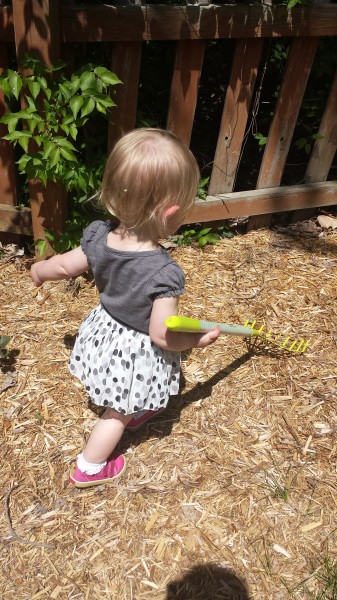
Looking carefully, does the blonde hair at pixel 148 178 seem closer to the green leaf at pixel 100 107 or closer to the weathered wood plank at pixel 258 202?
the green leaf at pixel 100 107

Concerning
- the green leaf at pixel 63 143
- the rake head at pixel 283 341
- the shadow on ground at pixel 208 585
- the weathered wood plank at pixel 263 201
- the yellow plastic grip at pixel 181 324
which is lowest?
the shadow on ground at pixel 208 585

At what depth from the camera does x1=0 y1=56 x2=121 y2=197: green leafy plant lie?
2408mm

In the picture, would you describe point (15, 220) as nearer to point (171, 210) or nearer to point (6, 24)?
point (6, 24)

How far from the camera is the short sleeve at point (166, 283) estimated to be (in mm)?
1791

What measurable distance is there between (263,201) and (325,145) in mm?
562

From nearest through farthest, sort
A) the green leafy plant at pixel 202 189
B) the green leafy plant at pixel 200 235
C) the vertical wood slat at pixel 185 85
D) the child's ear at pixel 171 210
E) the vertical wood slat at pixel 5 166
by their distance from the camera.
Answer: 1. the child's ear at pixel 171 210
2. the vertical wood slat at pixel 5 166
3. the vertical wood slat at pixel 185 85
4. the green leafy plant at pixel 202 189
5. the green leafy plant at pixel 200 235

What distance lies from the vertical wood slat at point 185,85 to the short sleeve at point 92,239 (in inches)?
50.3

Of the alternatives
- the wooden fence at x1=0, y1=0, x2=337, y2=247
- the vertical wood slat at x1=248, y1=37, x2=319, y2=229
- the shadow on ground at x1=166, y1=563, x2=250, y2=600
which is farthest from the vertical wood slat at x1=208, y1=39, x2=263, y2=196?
→ the shadow on ground at x1=166, y1=563, x2=250, y2=600

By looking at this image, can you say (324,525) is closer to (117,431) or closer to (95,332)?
(117,431)

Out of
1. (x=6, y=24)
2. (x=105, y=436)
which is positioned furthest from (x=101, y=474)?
(x=6, y=24)

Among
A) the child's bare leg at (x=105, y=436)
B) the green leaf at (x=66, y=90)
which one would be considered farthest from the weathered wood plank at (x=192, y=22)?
the child's bare leg at (x=105, y=436)

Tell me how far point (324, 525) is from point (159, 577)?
688mm

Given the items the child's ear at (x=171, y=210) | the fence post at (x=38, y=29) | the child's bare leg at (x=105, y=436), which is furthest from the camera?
the fence post at (x=38, y=29)

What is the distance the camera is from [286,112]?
10.8ft
